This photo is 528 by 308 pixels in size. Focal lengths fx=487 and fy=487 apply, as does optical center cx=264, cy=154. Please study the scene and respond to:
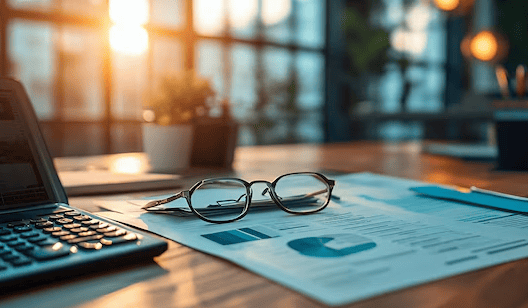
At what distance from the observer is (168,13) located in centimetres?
515

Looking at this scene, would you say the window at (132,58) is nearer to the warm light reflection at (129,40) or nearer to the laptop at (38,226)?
the warm light reflection at (129,40)

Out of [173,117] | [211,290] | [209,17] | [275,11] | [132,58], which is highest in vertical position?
[275,11]

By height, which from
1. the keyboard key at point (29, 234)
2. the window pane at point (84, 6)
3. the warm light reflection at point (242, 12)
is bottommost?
the keyboard key at point (29, 234)

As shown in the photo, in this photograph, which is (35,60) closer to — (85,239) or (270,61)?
(270,61)

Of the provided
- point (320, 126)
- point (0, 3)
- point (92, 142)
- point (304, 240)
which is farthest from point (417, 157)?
point (320, 126)

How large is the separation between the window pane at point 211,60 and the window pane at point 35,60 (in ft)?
4.72

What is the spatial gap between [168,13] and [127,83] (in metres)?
0.86

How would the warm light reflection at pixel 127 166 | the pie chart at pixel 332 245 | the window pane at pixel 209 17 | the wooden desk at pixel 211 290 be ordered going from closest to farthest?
the wooden desk at pixel 211 290
the pie chart at pixel 332 245
the warm light reflection at pixel 127 166
the window pane at pixel 209 17

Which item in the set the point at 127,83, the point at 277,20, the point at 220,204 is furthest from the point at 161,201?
the point at 277,20

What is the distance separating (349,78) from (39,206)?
655 cm

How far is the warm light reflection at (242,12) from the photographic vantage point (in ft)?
19.1

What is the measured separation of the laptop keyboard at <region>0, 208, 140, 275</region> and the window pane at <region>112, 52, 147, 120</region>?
4433 millimetres

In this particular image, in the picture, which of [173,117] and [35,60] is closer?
[173,117]

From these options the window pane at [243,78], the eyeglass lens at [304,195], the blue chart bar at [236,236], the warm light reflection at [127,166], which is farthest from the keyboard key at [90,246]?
the window pane at [243,78]
